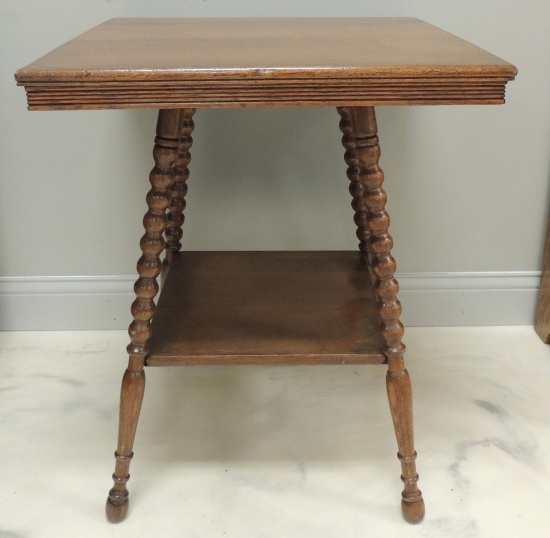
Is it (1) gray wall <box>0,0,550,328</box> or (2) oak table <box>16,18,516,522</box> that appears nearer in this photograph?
(2) oak table <box>16,18,516,522</box>

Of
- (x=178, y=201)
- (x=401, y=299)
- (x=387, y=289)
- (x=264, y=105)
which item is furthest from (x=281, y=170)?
(x=264, y=105)

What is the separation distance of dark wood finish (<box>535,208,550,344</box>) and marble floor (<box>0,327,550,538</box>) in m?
0.03

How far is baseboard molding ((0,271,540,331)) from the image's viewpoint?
1660 millimetres

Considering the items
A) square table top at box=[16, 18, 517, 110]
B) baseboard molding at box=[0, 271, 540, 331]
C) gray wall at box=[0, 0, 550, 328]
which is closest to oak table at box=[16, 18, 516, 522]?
square table top at box=[16, 18, 517, 110]

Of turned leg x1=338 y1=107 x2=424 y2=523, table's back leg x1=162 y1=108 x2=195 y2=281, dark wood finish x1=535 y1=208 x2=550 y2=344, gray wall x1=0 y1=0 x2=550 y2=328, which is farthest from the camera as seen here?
dark wood finish x1=535 y1=208 x2=550 y2=344

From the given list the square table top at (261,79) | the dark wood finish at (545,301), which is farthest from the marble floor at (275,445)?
the square table top at (261,79)

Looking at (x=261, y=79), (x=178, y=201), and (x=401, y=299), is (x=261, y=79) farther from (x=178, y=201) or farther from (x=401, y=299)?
(x=401, y=299)

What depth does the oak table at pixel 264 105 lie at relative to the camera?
34.3 inches

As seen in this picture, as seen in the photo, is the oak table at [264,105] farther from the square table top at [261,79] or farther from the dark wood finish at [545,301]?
the dark wood finish at [545,301]

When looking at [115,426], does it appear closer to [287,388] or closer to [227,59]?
[287,388]

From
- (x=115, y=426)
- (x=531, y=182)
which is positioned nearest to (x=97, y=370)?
(x=115, y=426)

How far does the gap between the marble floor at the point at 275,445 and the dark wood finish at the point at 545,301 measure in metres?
0.03

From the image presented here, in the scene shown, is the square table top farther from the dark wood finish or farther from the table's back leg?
the dark wood finish

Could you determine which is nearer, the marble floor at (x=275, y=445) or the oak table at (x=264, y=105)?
the oak table at (x=264, y=105)
